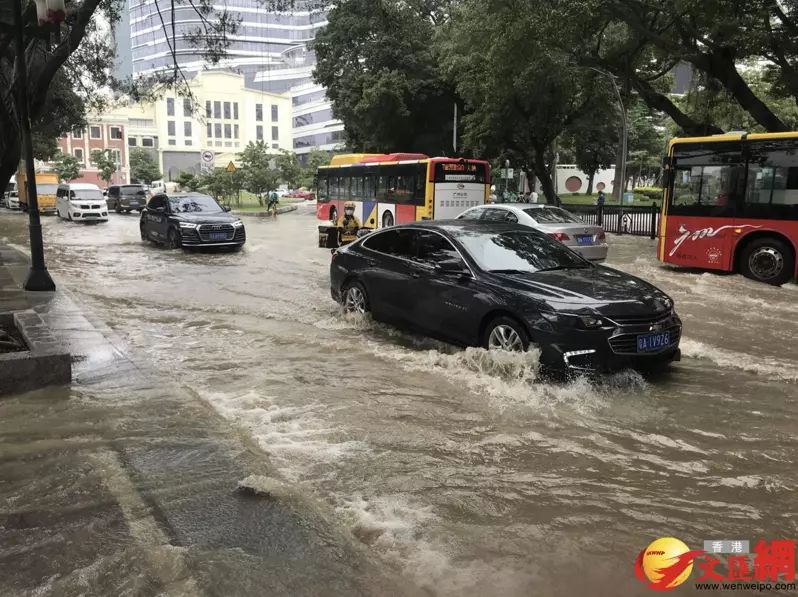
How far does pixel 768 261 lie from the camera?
500 inches

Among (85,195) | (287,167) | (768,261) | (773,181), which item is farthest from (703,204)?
(287,167)

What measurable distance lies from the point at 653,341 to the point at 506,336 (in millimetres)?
1318

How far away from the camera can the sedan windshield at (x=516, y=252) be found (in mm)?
6938

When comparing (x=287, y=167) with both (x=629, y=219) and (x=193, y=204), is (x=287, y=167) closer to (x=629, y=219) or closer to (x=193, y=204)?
(x=629, y=219)

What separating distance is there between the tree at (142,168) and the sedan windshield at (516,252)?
91.6m

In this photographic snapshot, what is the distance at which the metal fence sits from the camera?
23.0 meters

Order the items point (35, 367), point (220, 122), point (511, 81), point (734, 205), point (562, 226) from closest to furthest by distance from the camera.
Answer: point (35, 367) < point (734, 205) < point (562, 226) < point (511, 81) < point (220, 122)

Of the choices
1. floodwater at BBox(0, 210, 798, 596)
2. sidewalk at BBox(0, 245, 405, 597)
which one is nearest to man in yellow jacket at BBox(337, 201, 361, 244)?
floodwater at BBox(0, 210, 798, 596)

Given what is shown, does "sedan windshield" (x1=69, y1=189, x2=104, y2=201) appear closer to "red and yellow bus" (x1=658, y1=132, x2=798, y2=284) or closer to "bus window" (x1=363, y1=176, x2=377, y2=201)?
"bus window" (x1=363, y1=176, x2=377, y2=201)

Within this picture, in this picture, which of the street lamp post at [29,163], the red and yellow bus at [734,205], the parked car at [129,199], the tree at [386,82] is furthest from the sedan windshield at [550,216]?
the parked car at [129,199]

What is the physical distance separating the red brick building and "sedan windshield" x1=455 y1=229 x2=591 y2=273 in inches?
3559

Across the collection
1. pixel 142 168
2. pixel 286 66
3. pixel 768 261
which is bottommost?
pixel 768 261

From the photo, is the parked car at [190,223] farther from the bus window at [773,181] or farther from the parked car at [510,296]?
the bus window at [773,181]

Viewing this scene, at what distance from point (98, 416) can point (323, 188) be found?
23.9 m
